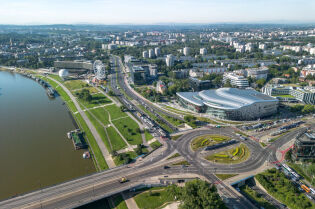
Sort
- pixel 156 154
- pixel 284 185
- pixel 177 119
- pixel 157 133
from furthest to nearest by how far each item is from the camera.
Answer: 1. pixel 177 119
2. pixel 157 133
3. pixel 156 154
4. pixel 284 185

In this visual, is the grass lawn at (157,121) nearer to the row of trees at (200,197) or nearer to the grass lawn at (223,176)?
the grass lawn at (223,176)

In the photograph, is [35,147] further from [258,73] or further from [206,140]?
[258,73]

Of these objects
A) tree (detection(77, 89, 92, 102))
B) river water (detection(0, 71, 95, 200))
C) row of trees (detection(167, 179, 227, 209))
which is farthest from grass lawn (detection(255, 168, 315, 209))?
tree (detection(77, 89, 92, 102))

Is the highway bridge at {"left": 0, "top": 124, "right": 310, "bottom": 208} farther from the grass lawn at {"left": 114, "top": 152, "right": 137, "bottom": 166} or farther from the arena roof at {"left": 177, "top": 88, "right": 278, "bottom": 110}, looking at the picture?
the arena roof at {"left": 177, "top": 88, "right": 278, "bottom": 110}

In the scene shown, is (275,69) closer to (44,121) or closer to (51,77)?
(44,121)

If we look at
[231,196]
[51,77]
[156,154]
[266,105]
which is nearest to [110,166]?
[156,154]

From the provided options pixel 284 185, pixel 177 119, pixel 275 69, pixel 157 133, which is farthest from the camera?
pixel 275 69

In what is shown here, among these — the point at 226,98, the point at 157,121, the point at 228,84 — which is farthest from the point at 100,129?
the point at 228,84
